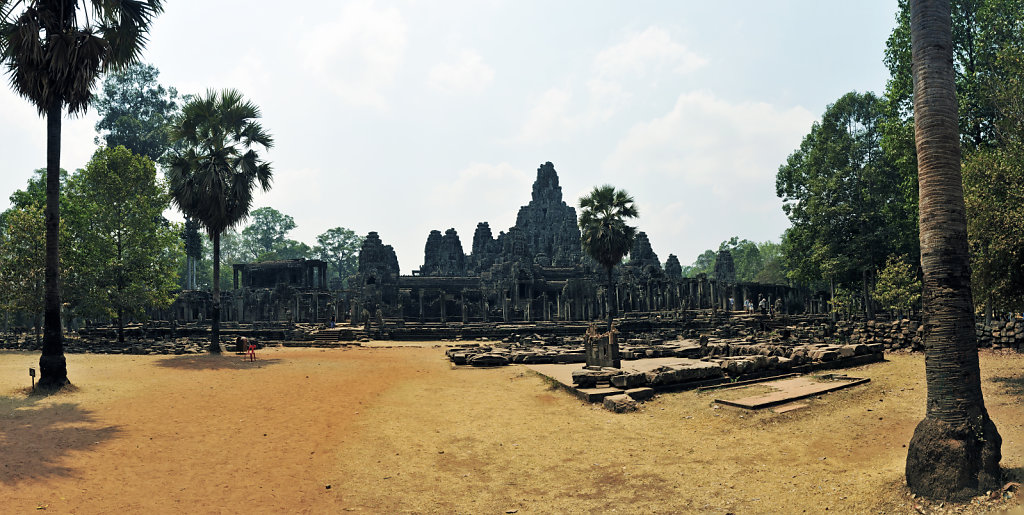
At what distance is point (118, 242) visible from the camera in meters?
24.7

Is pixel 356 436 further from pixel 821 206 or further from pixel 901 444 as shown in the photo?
pixel 821 206

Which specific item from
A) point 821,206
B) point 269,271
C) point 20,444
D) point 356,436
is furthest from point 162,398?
point 269,271

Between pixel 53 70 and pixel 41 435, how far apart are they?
830 centimetres

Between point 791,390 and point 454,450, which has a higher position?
point 791,390

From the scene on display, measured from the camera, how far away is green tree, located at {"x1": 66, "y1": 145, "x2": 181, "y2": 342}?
23328 millimetres

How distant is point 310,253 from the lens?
283 ft

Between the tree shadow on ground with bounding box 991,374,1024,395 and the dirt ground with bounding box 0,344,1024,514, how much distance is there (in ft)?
0.24

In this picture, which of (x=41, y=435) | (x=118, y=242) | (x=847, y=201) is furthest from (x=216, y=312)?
(x=847, y=201)

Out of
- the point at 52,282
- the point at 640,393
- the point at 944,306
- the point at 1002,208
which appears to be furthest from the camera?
the point at 52,282

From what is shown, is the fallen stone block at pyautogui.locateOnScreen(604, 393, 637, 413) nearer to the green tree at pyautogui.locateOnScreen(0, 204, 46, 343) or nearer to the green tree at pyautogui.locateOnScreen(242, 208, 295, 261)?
the green tree at pyautogui.locateOnScreen(0, 204, 46, 343)

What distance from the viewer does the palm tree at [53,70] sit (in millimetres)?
11641

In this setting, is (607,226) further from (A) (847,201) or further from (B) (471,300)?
(B) (471,300)

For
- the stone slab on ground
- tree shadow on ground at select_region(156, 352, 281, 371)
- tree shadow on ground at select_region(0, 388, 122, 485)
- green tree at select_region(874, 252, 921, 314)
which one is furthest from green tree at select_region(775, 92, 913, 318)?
tree shadow on ground at select_region(0, 388, 122, 485)

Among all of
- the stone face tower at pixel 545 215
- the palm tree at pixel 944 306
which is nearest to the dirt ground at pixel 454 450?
the palm tree at pixel 944 306
